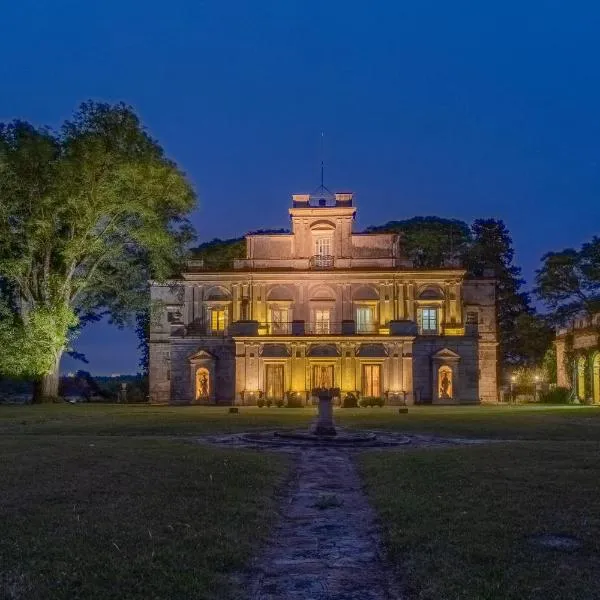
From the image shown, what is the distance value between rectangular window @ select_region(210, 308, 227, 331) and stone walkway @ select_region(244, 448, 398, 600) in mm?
39551

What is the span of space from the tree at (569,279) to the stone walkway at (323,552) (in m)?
44.4

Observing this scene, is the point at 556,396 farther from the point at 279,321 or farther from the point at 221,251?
the point at 221,251

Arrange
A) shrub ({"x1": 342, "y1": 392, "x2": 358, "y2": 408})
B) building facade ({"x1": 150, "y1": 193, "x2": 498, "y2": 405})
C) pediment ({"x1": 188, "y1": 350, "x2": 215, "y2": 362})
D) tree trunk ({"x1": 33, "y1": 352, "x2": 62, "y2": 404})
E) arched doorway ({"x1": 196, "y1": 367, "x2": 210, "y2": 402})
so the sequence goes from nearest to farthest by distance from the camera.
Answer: tree trunk ({"x1": 33, "y1": 352, "x2": 62, "y2": 404})
shrub ({"x1": 342, "y1": 392, "x2": 358, "y2": 408})
building facade ({"x1": 150, "y1": 193, "x2": 498, "y2": 405})
pediment ({"x1": 188, "y1": 350, "x2": 215, "y2": 362})
arched doorway ({"x1": 196, "y1": 367, "x2": 210, "y2": 402})

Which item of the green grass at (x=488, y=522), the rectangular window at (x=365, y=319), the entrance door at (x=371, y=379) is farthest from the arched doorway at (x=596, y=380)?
the green grass at (x=488, y=522)

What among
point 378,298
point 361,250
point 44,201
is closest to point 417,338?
point 378,298

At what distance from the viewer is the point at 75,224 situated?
1441 inches

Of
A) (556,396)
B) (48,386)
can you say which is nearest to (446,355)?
(556,396)

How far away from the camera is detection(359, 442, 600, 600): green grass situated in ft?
18.8

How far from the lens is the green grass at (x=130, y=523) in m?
5.68

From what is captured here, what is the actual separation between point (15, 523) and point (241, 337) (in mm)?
39302

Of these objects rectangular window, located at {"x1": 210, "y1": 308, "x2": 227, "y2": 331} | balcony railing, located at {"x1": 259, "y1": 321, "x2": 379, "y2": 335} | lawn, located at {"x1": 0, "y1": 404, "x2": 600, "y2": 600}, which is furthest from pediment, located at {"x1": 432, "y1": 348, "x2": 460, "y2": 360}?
lawn, located at {"x1": 0, "y1": 404, "x2": 600, "y2": 600}

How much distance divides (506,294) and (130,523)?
5996 centimetres

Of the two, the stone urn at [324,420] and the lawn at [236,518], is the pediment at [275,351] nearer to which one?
the stone urn at [324,420]

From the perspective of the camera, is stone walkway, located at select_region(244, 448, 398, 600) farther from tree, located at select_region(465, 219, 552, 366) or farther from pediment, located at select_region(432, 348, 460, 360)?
tree, located at select_region(465, 219, 552, 366)
